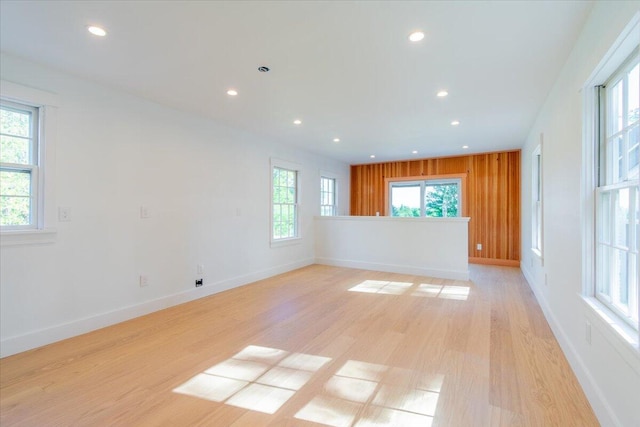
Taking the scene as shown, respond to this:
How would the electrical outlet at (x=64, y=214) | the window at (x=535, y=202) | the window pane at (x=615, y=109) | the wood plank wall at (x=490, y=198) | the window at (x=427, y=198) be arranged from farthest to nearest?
1. the window at (x=427, y=198)
2. the wood plank wall at (x=490, y=198)
3. the window at (x=535, y=202)
4. the electrical outlet at (x=64, y=214)
5. the window pane at (x=615, y=109)

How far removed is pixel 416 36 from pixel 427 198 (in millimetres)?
5733

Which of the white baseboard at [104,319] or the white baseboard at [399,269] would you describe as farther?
the white baseboard at [399,269]

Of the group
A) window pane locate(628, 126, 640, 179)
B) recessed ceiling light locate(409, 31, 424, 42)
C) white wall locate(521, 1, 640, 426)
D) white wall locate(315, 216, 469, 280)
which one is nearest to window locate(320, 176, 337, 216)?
white wall locate(315, 216, 469, 280)

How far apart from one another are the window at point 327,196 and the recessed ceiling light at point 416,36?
4.88 metres

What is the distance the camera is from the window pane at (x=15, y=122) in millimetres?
2545

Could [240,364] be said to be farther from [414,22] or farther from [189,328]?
[414,22]

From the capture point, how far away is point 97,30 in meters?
2.15

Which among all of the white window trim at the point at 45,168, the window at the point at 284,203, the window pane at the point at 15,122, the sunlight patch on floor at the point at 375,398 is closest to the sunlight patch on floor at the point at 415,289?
the window at the point at 284,203

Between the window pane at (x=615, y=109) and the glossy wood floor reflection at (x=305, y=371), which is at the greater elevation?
the window pane at (x=615, y=109)

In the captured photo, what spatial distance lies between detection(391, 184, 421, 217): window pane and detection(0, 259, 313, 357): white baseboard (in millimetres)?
4552

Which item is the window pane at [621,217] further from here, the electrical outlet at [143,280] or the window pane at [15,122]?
the window pane at [15,122]

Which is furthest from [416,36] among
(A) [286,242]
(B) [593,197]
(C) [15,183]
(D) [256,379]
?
(A) [286,242]

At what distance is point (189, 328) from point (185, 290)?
38.5 inches

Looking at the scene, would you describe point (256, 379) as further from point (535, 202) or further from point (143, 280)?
point (535, 202)
